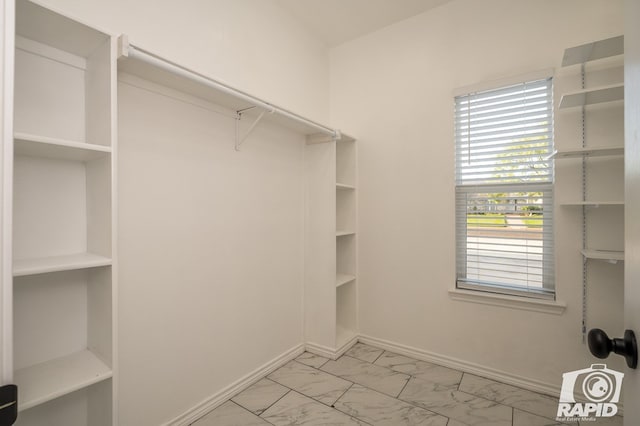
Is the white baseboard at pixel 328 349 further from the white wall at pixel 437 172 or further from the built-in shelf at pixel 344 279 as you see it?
the built-in shelf at pixel 344 279

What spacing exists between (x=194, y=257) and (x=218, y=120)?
874 mm

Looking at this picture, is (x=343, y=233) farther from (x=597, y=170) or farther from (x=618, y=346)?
(x=618, y=346)

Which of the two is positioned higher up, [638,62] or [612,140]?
[612,140]

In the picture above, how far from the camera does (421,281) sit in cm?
250

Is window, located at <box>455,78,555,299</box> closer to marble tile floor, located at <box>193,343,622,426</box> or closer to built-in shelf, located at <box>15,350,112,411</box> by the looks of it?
marble tile floor, located at <box>193,343,622,426</box>

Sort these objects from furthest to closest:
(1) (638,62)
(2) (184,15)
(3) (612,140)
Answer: (3) (612,140), (2) (184,15), (1) (638,62)

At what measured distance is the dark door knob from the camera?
0.61 metres

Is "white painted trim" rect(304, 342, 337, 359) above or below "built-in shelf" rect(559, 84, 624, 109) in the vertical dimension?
below

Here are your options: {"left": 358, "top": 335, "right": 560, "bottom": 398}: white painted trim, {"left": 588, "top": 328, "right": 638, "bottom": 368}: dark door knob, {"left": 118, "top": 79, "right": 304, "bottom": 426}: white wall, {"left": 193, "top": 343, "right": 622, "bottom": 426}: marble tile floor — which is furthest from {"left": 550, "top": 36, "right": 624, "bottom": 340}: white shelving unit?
{"left": 118, "top": 79, "right": 304, "bottom": 426}: white wall

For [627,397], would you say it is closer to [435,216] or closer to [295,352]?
[435,216]

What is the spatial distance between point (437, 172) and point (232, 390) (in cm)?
221

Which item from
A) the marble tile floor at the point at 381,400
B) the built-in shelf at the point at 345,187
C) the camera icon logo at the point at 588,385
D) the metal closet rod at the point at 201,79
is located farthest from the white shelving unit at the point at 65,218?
the camera icon logo at the point at 588,385

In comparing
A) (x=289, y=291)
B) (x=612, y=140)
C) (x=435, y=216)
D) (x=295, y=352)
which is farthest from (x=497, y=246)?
(x=295, y=352)

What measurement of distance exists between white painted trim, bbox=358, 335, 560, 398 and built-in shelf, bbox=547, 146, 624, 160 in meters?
1.53
